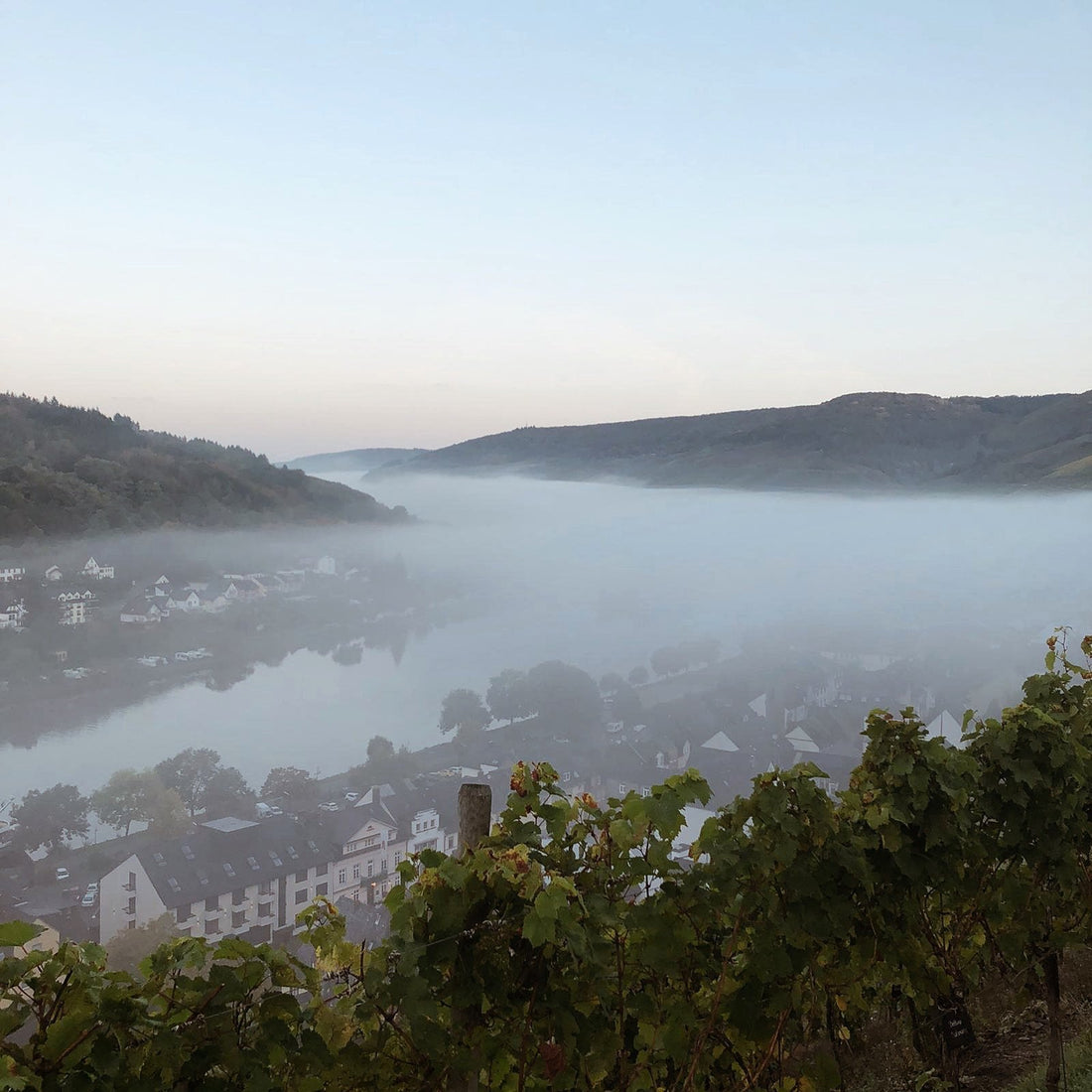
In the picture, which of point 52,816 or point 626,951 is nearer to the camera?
point 626,951

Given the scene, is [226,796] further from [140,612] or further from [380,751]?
[140,612]

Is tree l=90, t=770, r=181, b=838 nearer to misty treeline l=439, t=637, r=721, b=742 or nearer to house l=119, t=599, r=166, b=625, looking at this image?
misty treeline l=439, t=637, r=721, b=742

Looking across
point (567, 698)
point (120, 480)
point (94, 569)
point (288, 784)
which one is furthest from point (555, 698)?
point (120, 480)

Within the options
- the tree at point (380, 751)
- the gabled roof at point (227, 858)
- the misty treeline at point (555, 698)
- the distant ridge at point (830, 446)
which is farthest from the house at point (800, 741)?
the distant ridge at point (830, 446)

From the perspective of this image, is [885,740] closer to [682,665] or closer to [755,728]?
[755,728]

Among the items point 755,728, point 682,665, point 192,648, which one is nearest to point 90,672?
point 192,648
